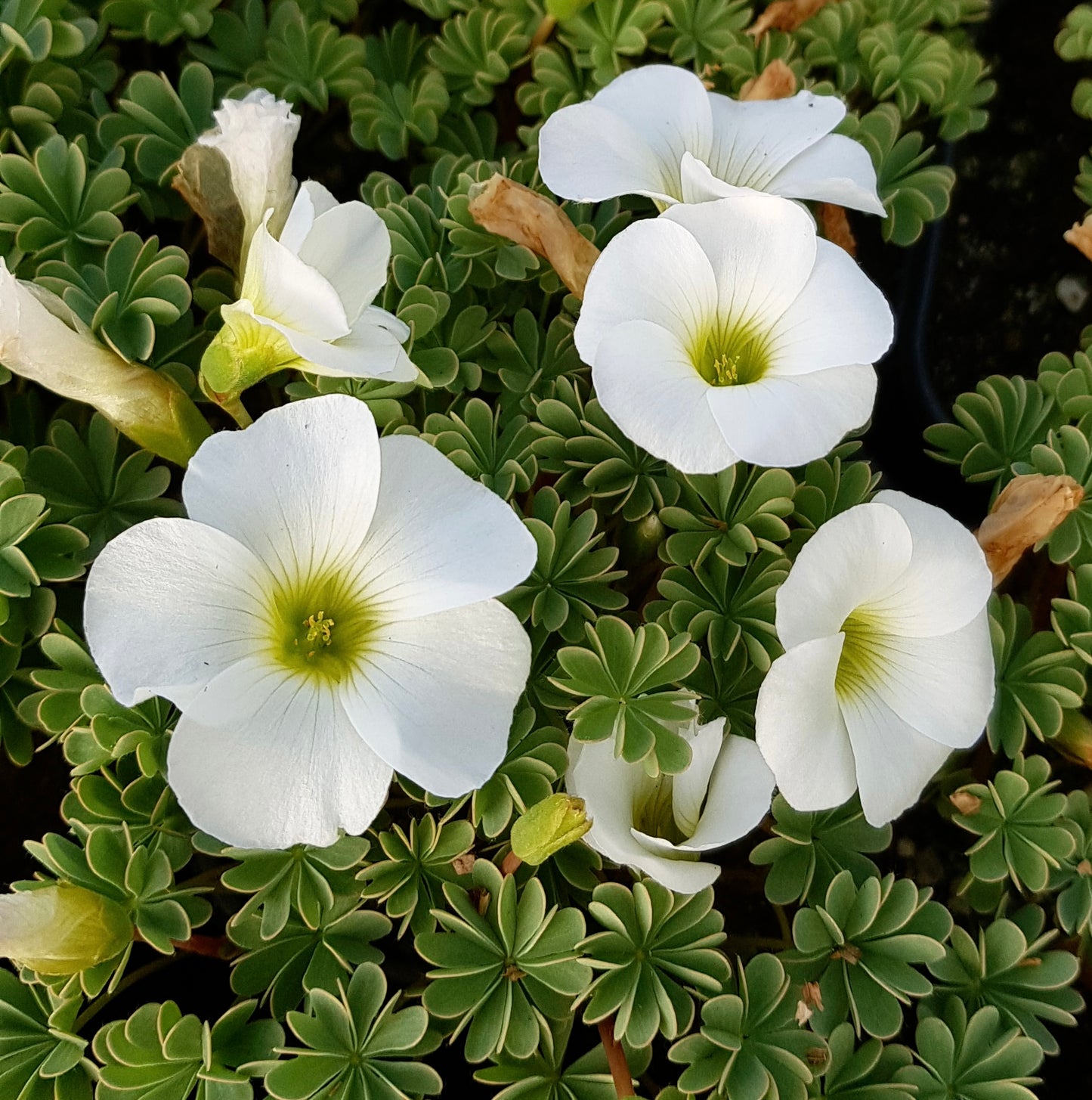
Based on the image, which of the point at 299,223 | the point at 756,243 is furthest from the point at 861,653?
the point at 299,223

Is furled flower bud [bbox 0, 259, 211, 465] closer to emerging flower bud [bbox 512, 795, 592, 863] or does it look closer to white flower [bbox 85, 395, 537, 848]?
white flower [bbox 85, 395, 537, 848]

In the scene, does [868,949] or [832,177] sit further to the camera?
[832,177]

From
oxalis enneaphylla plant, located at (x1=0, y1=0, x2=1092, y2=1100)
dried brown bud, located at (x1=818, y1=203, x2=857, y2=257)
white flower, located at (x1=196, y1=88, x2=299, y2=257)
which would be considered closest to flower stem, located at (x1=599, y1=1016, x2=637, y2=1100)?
oxalis enneaphylla plant, located at (x1=0, y1=0, x2=1092, y2=1100)

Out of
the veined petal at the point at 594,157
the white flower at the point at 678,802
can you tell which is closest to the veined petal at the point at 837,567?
the white flower at the point at 678,802

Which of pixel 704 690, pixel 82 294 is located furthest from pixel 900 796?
pixel 82 294

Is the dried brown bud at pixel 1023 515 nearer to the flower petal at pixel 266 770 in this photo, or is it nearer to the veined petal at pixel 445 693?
the veined petal at pixel 445 693

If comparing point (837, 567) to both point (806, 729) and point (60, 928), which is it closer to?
point (806, 729)

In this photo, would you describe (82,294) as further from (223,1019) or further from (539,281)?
(223,1019)
